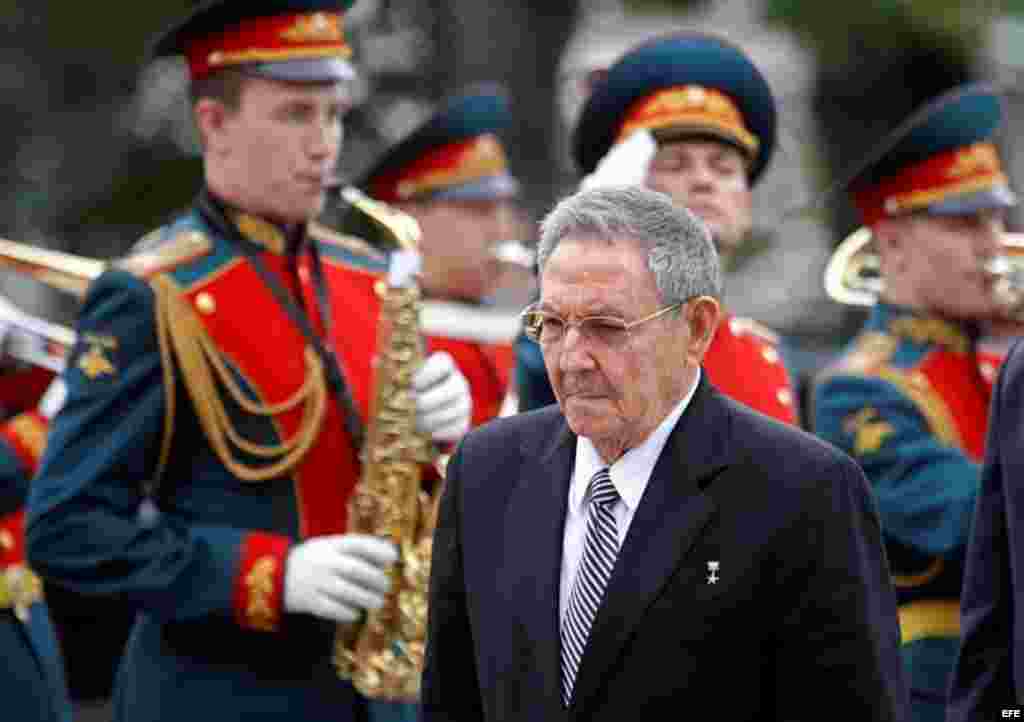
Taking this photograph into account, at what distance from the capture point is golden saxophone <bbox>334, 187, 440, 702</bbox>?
595 cm

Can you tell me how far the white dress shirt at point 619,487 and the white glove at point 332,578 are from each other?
4.77 ft

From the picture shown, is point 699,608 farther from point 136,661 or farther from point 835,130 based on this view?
point 835,130

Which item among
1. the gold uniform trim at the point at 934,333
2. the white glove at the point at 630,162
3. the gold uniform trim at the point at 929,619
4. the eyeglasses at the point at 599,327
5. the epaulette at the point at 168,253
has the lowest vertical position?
the gold uniform trim at the point at 929,619

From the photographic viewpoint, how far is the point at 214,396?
19.5 feet

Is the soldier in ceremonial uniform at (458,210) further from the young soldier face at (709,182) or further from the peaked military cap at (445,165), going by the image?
the young soldier face at (709,182)

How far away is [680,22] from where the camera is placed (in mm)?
13922

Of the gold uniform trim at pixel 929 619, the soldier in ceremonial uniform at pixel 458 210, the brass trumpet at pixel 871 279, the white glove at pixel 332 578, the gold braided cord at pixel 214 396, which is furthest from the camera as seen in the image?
the soldier in ceremonial uniform at pixel 458 210

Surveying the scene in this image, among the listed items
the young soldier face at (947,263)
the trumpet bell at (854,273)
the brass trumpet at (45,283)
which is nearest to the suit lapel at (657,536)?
the brass trumpet at (45,283)

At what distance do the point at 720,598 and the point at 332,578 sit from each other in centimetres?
173

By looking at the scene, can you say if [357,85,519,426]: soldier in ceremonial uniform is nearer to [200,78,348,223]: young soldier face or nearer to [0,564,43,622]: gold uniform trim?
[0,564,43,622]: gold uniform trim

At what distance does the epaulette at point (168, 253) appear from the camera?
19.6ft

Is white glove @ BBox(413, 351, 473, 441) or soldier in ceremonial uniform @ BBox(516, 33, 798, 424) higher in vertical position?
soldier in ceremonial uniform @ BBox(516, 33, 798, 424)

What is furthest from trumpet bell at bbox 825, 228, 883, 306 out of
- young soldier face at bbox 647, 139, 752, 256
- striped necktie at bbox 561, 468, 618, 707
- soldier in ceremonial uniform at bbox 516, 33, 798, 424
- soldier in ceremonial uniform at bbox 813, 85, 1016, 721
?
striped necktie at bbox 561, 468, 618, 707

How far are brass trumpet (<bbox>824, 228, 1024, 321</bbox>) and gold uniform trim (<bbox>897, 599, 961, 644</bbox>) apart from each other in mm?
900
